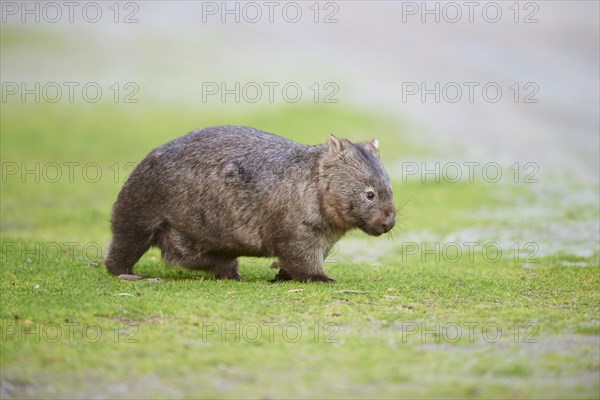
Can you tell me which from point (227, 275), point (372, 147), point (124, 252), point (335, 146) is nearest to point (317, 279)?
point (227, 275)

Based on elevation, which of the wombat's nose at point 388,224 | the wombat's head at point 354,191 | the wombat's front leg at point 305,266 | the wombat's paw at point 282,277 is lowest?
the wombat's paw at point 282,277

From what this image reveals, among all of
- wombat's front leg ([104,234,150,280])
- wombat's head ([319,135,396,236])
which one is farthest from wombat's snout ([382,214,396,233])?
wombat's front leg ([104,234,150,280])

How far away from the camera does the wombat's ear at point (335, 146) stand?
11672 mm

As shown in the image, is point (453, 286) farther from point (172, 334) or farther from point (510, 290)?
point (172, 334)

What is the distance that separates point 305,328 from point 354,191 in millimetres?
3069

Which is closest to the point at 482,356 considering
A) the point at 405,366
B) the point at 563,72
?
the point at 405,366

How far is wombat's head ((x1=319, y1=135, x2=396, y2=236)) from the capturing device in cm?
1145

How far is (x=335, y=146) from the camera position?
11.7 m

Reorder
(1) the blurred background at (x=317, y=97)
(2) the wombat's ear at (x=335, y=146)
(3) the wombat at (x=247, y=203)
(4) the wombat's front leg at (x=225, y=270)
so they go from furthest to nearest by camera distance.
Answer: (1) the blurred background at (x=317, y=97) < (4) the wombat's front leg at (x=225, y=270) < (2) the wombat's ear at (x=335, y=146) < (3) the wombat at (x=247, y=203)

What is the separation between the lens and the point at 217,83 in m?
36.4

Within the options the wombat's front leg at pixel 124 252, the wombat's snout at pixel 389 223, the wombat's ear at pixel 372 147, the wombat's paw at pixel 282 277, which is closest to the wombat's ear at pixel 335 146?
the wombat's ear at pixel 372 147

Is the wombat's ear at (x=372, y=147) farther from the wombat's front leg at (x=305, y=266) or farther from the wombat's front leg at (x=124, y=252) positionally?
the wombat's front leg at (x=124, y=252)

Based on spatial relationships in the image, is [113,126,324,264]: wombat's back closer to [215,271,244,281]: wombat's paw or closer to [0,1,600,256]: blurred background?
Result: [215,271,244,281]: wombat's paw

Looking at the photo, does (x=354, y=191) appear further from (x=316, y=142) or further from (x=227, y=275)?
(x=316, y=142)
